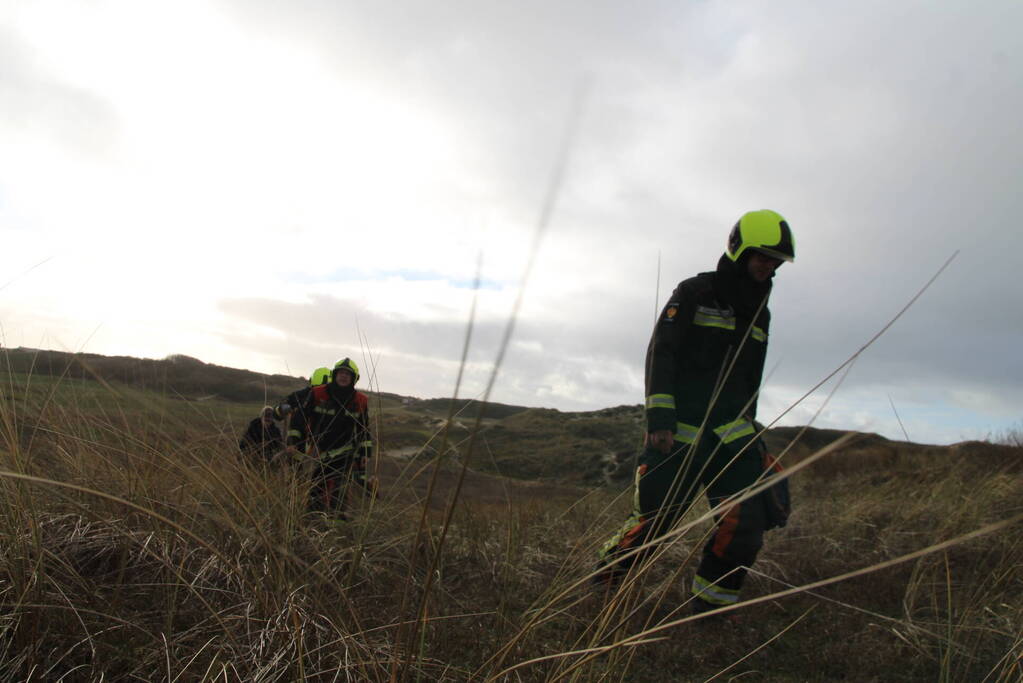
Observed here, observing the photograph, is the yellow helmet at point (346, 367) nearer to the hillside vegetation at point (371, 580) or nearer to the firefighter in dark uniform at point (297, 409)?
the firefighter in dark uniform at point (297, 409)

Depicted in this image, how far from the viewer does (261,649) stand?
1.61 m

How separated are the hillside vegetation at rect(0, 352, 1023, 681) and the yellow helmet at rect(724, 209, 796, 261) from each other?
0.94 meters

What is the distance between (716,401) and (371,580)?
5.42ft

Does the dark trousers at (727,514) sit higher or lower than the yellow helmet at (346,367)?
lower

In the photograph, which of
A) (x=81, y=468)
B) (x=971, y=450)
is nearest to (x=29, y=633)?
(x=81, y=468)

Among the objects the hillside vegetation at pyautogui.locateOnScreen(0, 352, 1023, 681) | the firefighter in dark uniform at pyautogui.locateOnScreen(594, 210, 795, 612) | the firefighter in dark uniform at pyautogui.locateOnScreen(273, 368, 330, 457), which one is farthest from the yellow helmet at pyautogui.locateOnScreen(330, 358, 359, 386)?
the firefighter in dark uniform at pyautogui.locateOnScreen(594, 210, 795, 612)

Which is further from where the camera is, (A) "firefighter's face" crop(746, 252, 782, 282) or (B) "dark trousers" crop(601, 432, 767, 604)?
(A) "firefighter's face" crop(746, 252, 782, 282)

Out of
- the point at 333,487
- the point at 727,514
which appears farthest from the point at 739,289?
the point at 333,487

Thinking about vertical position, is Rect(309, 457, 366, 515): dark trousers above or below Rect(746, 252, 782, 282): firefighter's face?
below

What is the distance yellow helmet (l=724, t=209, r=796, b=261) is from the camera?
123 inches

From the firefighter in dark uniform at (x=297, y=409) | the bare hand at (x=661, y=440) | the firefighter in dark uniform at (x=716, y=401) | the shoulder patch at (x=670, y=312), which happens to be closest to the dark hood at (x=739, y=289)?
the firefighter in dark uniform at (x=716, y=401)

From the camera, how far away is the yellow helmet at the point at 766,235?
3.12 metres

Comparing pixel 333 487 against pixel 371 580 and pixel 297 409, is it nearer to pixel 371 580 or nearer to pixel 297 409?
pixel 371 580

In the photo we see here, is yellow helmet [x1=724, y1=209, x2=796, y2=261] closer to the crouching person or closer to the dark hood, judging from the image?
the dark hood
